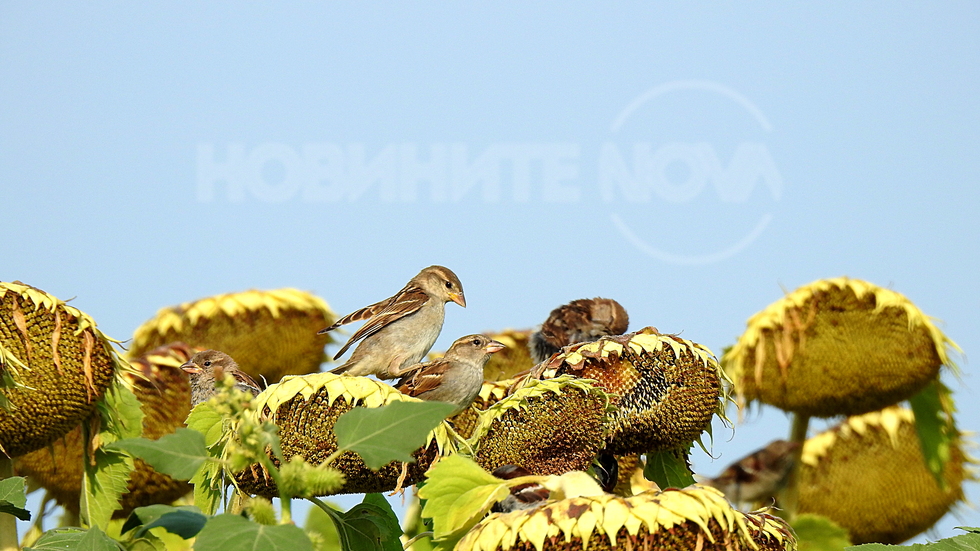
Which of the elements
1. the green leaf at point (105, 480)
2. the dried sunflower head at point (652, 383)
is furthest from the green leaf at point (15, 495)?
the green leaf at point (105, 480)

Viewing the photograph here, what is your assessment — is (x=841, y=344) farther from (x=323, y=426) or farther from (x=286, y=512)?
(x=286, y=512)

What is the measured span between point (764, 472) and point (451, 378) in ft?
13.2

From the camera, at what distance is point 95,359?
421 centimetres

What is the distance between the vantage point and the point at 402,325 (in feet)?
13.2

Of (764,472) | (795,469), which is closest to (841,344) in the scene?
(795,469)

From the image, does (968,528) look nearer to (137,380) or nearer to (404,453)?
(404,453)

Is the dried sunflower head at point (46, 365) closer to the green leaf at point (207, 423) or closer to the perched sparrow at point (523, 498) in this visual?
the green leaf at point (207, 423)

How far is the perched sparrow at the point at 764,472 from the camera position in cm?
681

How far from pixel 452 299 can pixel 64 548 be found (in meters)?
1.95

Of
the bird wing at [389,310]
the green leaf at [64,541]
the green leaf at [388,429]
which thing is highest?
the green leaf at [388,429]

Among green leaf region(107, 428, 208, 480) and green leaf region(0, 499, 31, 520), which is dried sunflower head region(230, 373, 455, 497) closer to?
green leaf region(0, 499, 31, 520)

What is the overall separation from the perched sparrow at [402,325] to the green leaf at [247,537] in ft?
6.83

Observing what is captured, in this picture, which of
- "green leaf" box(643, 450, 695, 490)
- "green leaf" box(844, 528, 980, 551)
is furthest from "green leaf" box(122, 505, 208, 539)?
"green leaf" box(643, 450, 695, 490)

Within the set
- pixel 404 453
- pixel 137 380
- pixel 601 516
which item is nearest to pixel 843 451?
pixel 137 380
